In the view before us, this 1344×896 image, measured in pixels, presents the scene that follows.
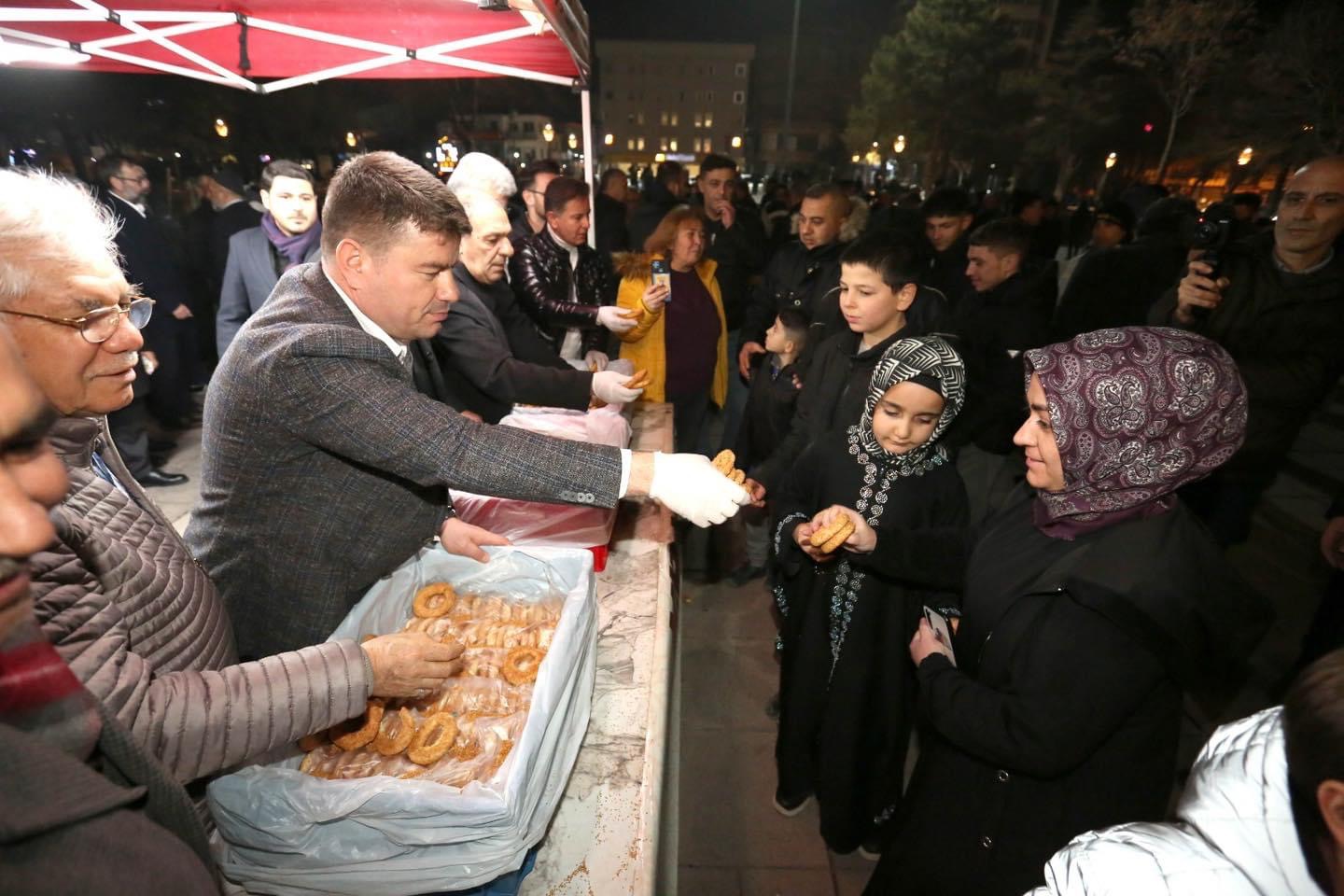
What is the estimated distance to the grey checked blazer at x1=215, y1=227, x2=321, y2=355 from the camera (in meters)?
4.20

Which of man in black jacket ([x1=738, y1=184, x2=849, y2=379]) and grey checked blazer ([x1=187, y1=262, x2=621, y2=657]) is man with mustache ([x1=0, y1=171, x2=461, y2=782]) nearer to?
grey checked blazer ([x1=187, y1=262, x2=621, y2=657])

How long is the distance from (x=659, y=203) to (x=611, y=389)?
5323mm

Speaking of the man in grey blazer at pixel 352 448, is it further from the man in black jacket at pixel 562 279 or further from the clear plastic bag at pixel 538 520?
the man in black jacket at pixel 562 279

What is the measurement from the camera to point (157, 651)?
115cm

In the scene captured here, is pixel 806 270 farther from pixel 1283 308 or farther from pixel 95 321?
pixel 95 321

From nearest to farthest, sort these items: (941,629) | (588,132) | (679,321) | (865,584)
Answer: (941,629) < (865,584) < (679,321) < (588,132)

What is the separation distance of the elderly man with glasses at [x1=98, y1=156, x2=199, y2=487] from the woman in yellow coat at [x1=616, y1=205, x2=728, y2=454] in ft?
10.5

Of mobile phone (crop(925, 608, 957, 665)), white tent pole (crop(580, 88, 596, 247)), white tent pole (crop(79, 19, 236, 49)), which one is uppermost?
white tent pole (crop(79, 19, 236, 49))

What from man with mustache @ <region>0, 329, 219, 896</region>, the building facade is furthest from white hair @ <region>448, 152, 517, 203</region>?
the building facade

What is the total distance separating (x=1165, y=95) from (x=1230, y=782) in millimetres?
23559

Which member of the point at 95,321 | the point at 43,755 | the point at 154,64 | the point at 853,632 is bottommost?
the point at 853,632

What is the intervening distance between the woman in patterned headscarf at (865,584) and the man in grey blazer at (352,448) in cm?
87

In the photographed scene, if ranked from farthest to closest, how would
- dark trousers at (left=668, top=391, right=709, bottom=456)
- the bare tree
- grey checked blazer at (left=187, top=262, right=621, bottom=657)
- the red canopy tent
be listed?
the bare tree
dark trousers at (left=668, top=391, right=709, bottom=456)
the red canopy tent
grey checked blazer at (left=187, top=262, right=621, bottom=657)

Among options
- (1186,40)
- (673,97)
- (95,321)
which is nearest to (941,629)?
(95,321)
